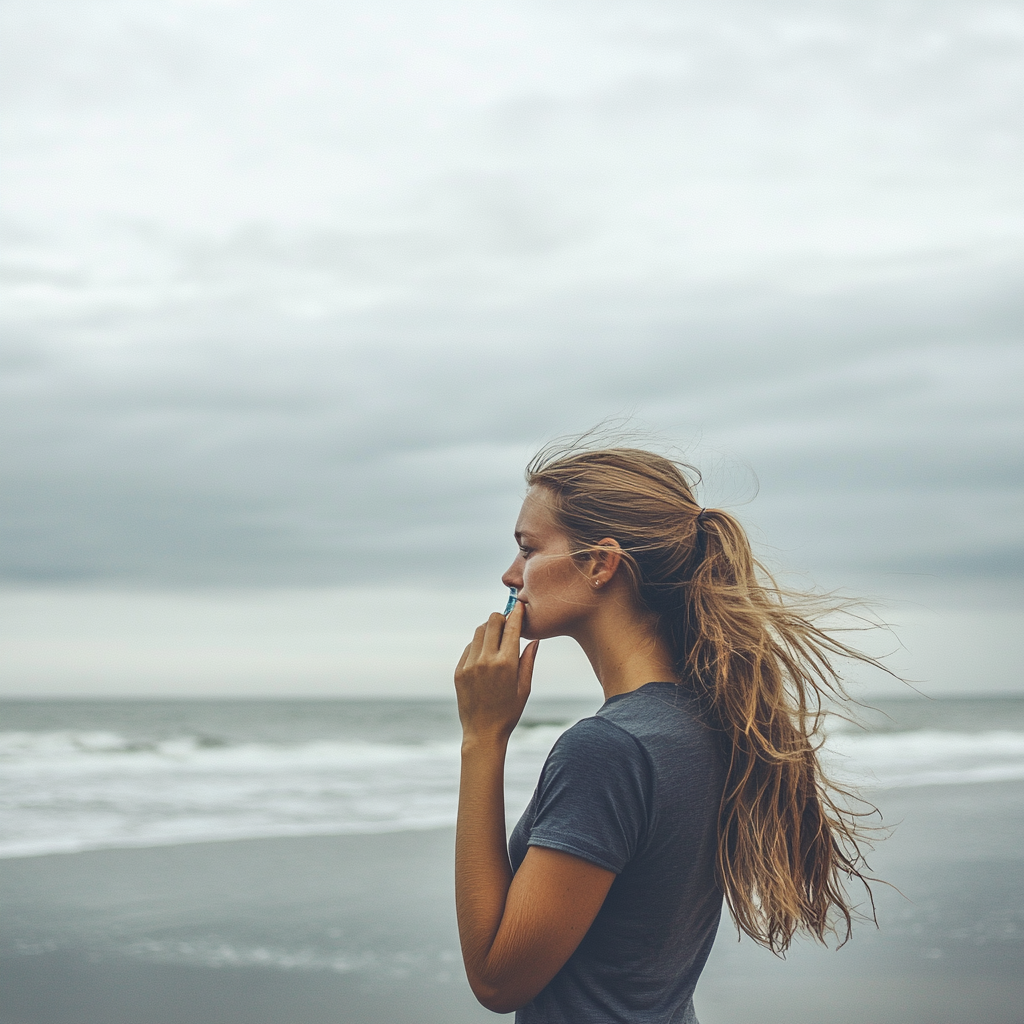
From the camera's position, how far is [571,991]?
4.95 ft

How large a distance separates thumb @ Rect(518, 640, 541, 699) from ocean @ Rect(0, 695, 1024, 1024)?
1.96ft

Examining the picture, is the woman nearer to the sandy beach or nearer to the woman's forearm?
Answer: the woman's forearm

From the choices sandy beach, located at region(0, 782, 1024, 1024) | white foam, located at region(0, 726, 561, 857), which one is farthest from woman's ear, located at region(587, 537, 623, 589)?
white foam, located at region(0, 726, 561, 857)

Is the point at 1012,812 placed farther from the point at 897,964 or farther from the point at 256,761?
the point at 256,761

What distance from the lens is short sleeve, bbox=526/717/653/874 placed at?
139cm

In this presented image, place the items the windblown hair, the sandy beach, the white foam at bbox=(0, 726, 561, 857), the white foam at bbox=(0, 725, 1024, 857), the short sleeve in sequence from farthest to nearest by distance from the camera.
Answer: the white foam at bbox=(0, 725, 1024, 857), the white foam at bbox=(0, 726, 561, 857), the sandy beach, the windblown hair, the short sleeve

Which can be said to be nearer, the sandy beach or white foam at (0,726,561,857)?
the sandy beach

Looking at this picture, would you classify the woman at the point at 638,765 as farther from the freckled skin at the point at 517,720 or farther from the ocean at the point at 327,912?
the ocean at the point at 327,912

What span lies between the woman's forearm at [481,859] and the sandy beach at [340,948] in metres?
3.86

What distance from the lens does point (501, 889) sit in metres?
1.48

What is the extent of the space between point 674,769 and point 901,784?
1307cm

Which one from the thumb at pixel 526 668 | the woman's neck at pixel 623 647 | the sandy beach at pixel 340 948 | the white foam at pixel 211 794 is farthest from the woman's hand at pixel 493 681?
the white foam at pixel 211 794

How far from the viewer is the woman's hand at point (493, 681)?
163 centimetres

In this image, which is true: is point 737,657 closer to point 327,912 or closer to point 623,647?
point 623,647
